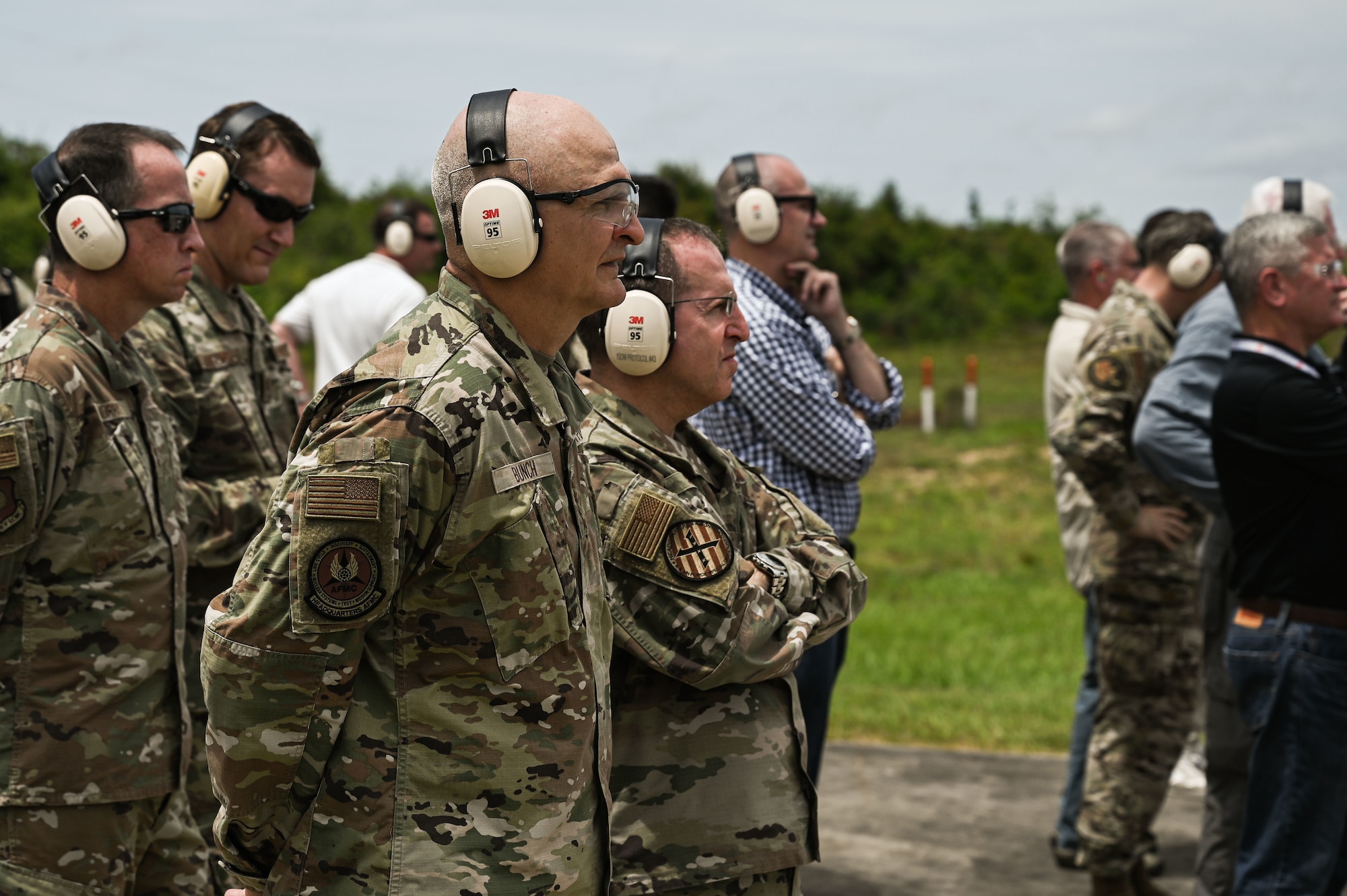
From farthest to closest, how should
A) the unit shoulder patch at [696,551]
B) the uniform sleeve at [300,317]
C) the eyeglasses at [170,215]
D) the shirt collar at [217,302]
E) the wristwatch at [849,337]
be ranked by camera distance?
the uniform sleeve at [300,317]
the wristwatch at [849,337]
the shirt collar at [217,302]
the eyeglasses at [170,215]
the unit shoulder patch at [696,551]

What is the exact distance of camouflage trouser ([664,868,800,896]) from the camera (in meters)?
3.00

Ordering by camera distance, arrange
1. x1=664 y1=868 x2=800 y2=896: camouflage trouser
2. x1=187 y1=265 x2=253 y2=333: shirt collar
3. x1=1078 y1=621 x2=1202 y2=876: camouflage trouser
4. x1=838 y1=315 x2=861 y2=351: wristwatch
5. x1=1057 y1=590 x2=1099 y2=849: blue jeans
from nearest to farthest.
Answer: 1. x1=664 y1=868 x2=800 y2=896: camouflage trouser
2. x1=187 y1=265 x2=253 y2=333: shirt collar
3. x1=838 y1=315 x2=861 y2=351: wristwatch
4. x1=1078 y1=621 x2=1202 y2=876: camouflage trouser
5. x1=1057 y1=590 x2=1099 y2=849: blue jeans

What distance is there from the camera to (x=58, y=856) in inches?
130

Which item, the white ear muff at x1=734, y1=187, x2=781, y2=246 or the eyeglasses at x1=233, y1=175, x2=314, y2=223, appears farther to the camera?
the white ear muff at x1=734, y1=187, x2=781, y2=246

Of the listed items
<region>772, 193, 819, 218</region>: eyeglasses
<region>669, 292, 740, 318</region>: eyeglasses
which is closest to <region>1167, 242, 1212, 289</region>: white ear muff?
<region>772, 193, 819, 218</region>: eyeglasses

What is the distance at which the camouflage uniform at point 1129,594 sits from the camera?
212 inches

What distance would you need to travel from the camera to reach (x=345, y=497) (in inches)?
79.0

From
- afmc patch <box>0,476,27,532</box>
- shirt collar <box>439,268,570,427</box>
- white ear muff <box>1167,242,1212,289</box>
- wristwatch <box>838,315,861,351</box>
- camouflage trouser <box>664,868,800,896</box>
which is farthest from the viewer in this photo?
white ear muff <box>1167,242,1212,289</box>

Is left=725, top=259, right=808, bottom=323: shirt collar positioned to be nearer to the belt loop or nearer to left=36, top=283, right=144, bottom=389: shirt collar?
the belt loop

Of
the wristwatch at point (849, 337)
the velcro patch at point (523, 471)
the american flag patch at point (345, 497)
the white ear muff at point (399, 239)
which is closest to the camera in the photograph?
the american flag patch at point (345, 497)

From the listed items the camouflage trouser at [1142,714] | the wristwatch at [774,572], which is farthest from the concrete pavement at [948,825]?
the wristwatch at [774,572]

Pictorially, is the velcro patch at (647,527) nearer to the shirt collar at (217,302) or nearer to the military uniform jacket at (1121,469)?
the shirt collar at (217,302)

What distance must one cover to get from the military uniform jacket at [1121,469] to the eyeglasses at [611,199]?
11.6 ft

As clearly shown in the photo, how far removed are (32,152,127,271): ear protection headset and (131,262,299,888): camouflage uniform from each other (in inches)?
18.9
